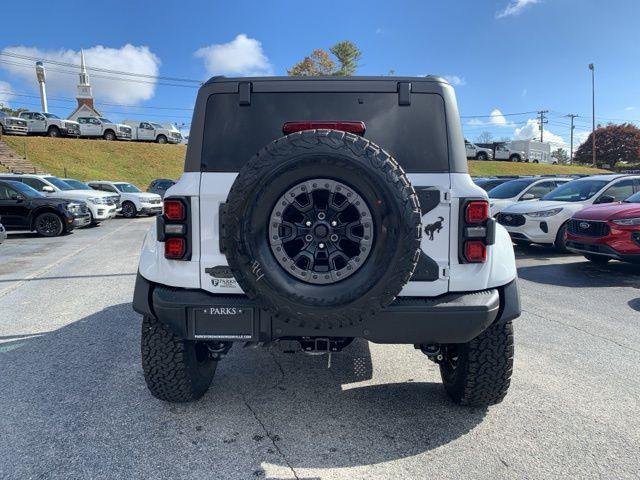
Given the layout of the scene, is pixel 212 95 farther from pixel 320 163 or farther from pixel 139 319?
pixel 139 319

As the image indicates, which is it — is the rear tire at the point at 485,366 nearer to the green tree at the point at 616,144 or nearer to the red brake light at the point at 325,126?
the red brake light at the point at 325,126

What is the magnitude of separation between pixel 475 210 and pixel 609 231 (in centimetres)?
601

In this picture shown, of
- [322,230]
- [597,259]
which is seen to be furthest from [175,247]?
[597,259]

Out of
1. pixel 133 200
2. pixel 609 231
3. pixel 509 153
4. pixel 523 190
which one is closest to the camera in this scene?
pixel 609 231

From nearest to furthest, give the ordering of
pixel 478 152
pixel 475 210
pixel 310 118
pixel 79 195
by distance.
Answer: pixel 475 210 < pixel 310 118 < pixel 79 195 < pixel 478 152

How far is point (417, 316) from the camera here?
7.88 feet

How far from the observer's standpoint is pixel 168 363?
2803mm

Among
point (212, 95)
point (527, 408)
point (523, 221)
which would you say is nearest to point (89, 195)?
point (523, 221)

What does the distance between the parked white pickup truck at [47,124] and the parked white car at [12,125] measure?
0.36 meters

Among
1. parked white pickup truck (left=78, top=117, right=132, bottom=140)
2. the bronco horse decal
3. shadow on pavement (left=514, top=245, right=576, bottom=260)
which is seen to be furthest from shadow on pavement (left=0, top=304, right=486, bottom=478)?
parked white pickup truck (left=78, top=117, right=132, bottom=140)

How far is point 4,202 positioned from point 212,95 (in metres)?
12.9

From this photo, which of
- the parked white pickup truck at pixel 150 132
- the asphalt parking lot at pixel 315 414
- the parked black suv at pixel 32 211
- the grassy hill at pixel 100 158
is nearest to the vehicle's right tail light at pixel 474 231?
the asphalt parking lot at pixel 315 414

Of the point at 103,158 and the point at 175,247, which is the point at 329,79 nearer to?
the point at 175,247

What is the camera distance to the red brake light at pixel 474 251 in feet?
8.21
